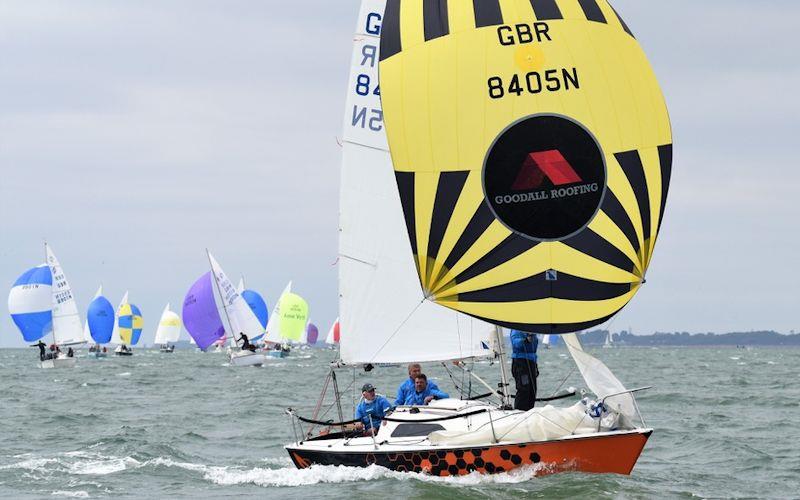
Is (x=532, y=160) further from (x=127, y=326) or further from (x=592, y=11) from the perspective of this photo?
(x=127, y=326)

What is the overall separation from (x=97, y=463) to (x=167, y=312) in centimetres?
10219

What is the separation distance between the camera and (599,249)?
Answer: 1295cm

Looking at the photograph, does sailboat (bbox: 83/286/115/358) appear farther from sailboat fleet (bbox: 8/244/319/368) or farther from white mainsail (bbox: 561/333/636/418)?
white mainsail (bbox: 561/333/636/418)

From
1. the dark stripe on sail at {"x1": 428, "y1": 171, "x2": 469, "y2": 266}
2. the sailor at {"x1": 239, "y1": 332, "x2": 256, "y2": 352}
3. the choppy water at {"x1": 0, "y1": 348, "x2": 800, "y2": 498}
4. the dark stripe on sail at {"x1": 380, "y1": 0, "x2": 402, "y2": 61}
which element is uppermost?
the dark stripe on sail at {"x1": 380, "y1": 0, "x2": 402, "y2": 61}

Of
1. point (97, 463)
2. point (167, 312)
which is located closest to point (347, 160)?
point (97, 463)

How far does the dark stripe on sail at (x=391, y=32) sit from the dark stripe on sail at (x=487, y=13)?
0.92m

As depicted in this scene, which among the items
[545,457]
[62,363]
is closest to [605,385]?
[545,457]

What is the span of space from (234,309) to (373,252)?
46.1 meters

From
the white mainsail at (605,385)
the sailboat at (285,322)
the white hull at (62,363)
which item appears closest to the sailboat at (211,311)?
the white hull at (62,363)

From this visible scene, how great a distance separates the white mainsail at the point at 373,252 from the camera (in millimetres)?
17312

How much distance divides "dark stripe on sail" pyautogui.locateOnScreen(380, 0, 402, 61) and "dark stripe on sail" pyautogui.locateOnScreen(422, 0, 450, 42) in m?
0.33

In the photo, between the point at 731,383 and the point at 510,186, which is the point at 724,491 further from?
the point at 731,383

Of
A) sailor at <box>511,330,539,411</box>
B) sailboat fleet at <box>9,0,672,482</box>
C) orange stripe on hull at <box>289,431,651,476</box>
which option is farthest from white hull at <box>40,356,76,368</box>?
sailboat fleet at <box>9,0,672,482</box>

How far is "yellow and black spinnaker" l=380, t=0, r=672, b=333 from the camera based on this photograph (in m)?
12.9
